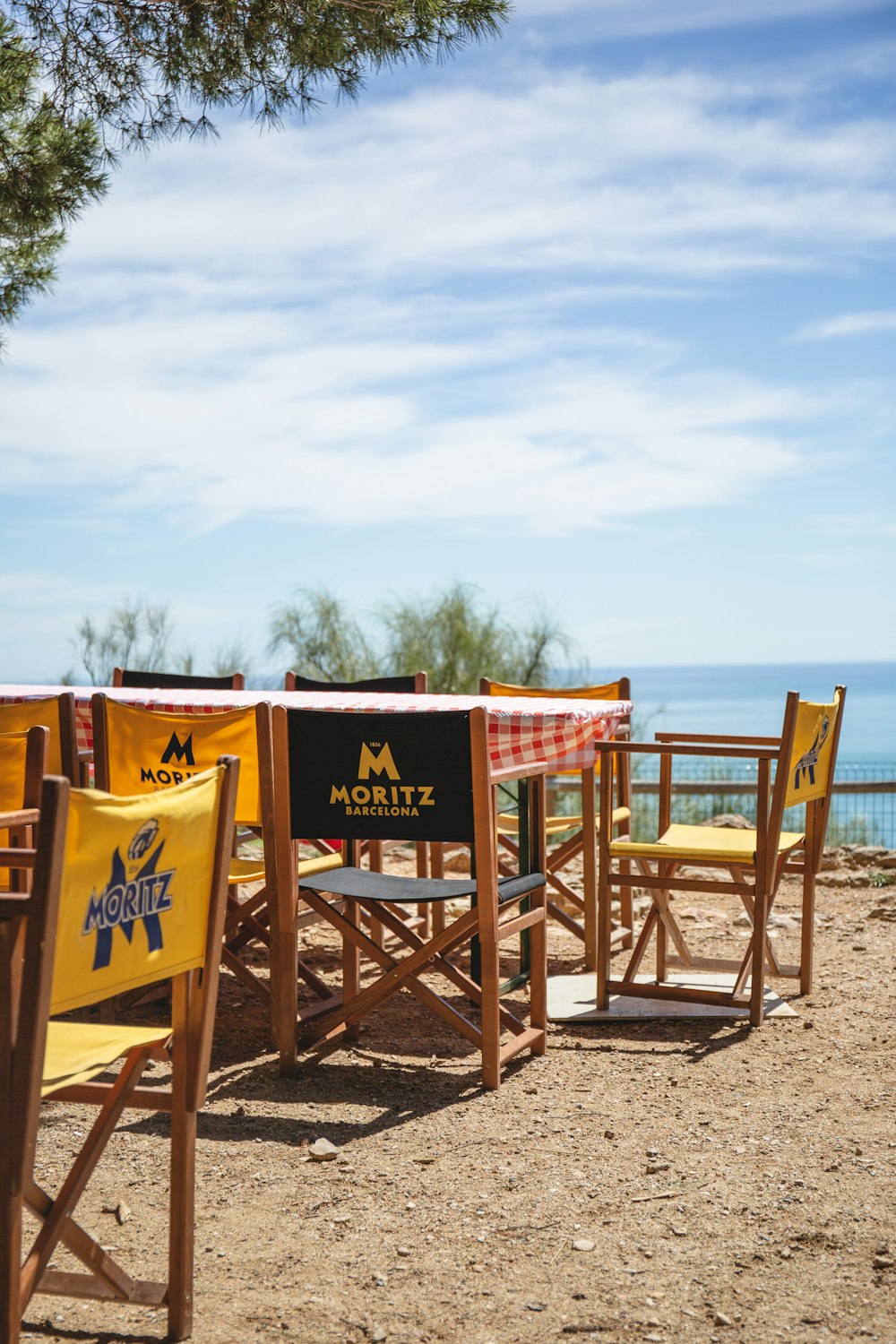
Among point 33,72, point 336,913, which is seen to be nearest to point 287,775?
point 336,913

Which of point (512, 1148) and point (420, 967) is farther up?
point (420, 967)

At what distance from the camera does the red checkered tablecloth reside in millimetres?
3826

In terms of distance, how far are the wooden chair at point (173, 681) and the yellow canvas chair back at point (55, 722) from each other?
1.61 metres

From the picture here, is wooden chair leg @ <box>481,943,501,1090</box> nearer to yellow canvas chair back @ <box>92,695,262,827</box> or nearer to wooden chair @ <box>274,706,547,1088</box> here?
wooden chair @ <box>274,706,547,1088</box>

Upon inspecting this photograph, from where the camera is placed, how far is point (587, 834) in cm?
468

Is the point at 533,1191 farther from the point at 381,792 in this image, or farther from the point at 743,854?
the point at 743,854

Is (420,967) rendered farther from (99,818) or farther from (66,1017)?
(99,818)

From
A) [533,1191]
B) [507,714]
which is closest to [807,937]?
[507,714]

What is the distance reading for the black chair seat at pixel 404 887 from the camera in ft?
11.6

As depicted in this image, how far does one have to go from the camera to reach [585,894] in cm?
477

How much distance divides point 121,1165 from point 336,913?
3.18 ft

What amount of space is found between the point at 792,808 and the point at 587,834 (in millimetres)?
3521

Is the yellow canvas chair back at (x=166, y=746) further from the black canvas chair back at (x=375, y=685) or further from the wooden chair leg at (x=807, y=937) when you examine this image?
the wooden chair leg at (x=807, y=937)

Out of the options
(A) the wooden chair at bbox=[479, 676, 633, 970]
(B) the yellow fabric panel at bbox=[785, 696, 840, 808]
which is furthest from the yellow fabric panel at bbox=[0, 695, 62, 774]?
(B) the yellow fabric panel at bbox=[785, 696, 840, 808]
